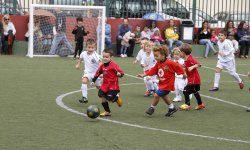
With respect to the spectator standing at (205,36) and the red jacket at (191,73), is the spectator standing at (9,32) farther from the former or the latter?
the red jacket at (191,73)

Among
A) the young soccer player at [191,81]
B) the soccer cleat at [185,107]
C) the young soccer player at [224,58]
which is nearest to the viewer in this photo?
the soccer cleat at [185,107]

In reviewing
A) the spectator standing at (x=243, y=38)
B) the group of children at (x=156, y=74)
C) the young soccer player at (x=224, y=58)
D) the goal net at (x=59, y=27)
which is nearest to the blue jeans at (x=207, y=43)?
the spectator standing at (x=243, y=38)

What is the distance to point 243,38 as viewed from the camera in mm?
27953

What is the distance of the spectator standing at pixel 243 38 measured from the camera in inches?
1099

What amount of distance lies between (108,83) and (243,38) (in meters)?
16.7

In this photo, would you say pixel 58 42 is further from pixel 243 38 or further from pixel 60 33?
pixel 243 38

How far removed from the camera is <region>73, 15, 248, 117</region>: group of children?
12320 mm

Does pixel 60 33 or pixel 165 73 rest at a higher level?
pixel 60 33

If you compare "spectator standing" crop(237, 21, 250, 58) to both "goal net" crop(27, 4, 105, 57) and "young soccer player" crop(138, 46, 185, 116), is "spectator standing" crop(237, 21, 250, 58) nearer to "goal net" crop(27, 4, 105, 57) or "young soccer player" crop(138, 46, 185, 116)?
"goal net" crop(27, 4, 105, 57)

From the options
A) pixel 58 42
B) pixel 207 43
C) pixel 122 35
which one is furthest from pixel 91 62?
pixel 207 43

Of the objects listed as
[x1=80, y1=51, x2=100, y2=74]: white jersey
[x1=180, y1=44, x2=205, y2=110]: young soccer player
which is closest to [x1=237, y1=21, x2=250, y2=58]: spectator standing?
[x1=180, y1=44, x2=205, y2=110]: young soccer player

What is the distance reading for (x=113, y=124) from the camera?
36.8 feet

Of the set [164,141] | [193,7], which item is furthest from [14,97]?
[193,7]

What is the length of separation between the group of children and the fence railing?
11.9 meters
